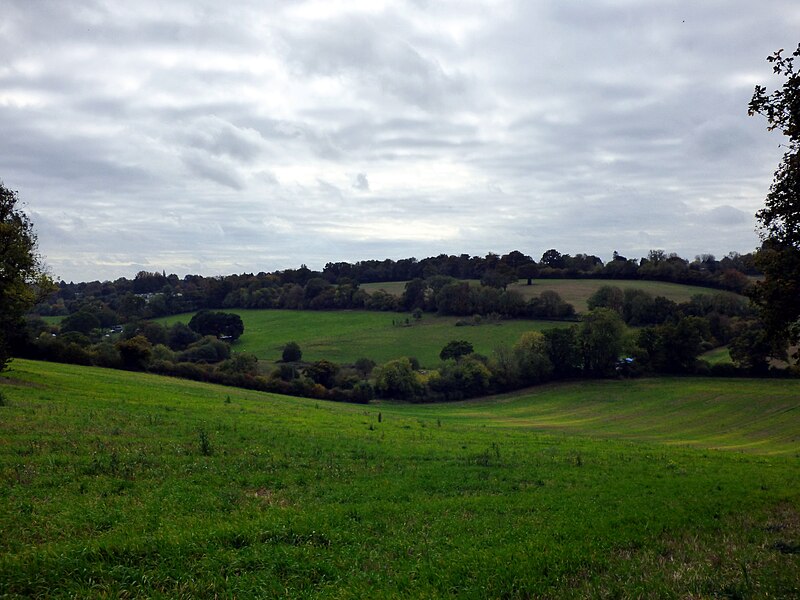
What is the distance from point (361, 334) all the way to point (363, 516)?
105 metres

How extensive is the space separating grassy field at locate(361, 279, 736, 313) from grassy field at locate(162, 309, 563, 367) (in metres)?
13.7

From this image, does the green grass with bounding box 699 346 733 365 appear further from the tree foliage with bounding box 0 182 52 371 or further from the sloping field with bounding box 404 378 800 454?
the tree foliage with bounding box 0 182 52 371

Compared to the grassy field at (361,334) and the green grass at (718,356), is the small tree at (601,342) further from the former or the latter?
the grassy field at (361,334)

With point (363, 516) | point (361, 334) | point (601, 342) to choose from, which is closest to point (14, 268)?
point (363, 516)

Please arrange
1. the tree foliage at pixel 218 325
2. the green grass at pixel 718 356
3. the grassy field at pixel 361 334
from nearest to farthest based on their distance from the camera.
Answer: the green grass at pixel 718 356 → the grassy field at pixel 361 334 → the tree foliage at pixel 218 325

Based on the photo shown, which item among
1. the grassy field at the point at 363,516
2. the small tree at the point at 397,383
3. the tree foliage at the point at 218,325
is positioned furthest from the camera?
the tree foliage at the point at 218,325

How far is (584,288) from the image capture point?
128 m

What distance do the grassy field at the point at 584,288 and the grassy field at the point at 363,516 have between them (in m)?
Result: 96.9

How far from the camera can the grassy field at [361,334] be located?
3954 inches

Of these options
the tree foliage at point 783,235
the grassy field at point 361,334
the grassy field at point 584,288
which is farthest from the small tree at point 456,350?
the tree foliage at point 783,235

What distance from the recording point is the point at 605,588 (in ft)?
25.3

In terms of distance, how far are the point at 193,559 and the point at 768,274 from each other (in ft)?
52.0

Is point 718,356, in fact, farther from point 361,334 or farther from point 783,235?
point 783,235

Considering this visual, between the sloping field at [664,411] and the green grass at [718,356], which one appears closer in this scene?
the sloping field at [664,411]
